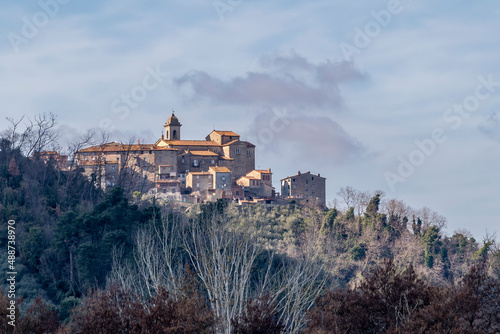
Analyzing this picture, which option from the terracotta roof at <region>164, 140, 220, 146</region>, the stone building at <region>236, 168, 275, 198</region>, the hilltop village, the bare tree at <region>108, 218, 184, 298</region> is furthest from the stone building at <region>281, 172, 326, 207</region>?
the bare tree at <region>108, 218, 184, 298</region>

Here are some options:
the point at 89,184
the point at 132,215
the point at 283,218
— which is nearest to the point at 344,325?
the point at 132,215

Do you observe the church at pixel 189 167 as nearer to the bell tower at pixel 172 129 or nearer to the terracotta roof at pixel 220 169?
the terracotta roof at pixel 220 169

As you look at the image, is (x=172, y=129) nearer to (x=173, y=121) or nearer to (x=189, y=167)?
(x=173, y=121)

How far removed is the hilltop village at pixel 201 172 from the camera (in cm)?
6103

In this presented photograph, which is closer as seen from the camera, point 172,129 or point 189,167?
point 189,167

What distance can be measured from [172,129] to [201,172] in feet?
34.8

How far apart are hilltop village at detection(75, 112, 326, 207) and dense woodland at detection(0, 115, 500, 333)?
10.7ft

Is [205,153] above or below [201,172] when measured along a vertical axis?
above

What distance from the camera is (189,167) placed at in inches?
2557

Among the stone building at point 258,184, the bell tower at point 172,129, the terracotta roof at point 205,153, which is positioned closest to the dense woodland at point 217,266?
the stone building at point 258,184

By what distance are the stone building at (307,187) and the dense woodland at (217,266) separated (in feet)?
6.91

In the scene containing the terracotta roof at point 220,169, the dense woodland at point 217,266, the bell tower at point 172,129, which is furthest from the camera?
the bell tower at point 172,129

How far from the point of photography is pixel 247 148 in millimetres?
67438

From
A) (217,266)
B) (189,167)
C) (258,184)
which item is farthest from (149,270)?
(189,167)
